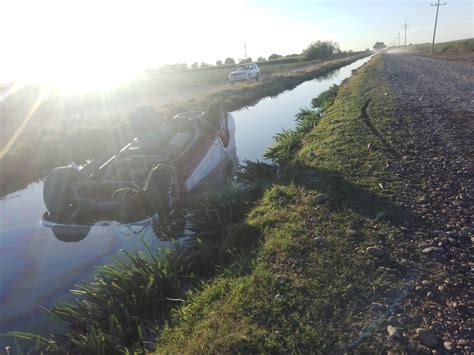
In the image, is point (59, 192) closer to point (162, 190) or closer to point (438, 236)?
point (162, 190)

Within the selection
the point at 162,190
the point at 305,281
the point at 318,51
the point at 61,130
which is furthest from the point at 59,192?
the point at 318,51

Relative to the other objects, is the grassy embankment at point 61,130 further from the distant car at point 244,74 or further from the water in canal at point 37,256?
the distant car at point 244,74

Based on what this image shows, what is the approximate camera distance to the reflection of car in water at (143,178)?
710 centimetres

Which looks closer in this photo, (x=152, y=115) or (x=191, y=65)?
(x=152, y=115)

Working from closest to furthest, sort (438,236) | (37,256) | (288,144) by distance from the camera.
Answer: (438,236) → (37,256) → (288,144)

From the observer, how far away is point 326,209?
209 inches

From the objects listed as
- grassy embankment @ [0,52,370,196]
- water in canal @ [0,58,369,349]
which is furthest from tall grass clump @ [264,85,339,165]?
grassy embankment @ [0,52,370,196]

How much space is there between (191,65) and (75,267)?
10346cm

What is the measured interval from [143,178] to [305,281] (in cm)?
504

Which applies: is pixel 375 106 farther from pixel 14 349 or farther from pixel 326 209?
pixel 14 349

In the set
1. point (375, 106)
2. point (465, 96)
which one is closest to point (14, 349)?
point (375, 106)

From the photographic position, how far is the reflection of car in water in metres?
7.10

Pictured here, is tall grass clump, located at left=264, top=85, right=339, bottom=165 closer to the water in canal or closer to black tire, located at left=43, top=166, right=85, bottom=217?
the water in canal

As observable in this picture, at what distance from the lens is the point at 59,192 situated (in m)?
7.28
